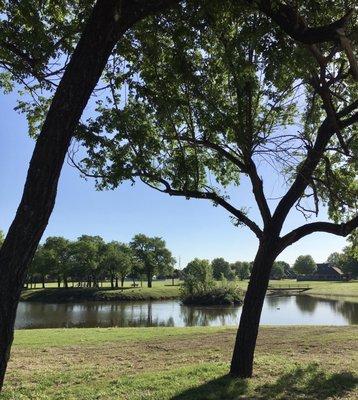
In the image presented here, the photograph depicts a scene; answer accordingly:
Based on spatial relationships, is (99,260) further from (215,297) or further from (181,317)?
(181,317)

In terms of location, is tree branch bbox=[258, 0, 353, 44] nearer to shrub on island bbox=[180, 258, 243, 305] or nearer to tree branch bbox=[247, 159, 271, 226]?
tree branch bbox=[247, 159, 271, 226]

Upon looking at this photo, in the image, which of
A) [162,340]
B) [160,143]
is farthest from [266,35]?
[162,340]

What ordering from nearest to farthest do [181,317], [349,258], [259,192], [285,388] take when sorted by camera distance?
[285,388]
[259,192]
[181,317]
[349,258]

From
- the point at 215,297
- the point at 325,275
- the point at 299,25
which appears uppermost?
the point at 325,275

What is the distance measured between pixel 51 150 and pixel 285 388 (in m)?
6.46

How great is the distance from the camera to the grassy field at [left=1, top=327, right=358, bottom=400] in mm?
8516

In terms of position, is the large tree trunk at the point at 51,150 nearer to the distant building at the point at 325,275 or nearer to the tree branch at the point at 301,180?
the tree branch at the point at 301,180

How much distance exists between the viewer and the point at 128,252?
100 metres

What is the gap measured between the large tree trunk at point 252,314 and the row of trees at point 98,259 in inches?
3280

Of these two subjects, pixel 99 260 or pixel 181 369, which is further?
pixel 99 260

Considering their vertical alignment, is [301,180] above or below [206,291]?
above

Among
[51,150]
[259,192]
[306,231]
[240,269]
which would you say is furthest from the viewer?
[240,269]

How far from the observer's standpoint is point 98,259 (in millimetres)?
94812

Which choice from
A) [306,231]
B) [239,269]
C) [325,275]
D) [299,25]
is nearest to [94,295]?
[306,231]
